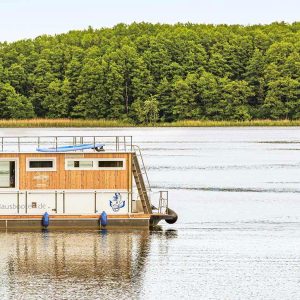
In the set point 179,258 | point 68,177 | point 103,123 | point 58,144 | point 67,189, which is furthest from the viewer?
point 103,123

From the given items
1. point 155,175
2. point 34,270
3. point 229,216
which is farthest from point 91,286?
point 155,175

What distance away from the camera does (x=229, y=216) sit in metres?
46.6

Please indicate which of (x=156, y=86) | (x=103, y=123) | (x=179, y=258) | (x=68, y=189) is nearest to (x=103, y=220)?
(x=68, y=189)

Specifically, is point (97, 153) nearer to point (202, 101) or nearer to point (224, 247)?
point (224, 247)

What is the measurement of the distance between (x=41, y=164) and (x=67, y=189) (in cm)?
142

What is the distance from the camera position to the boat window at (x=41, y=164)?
123 ft

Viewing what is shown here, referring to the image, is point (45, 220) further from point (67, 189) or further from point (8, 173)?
point (8, 173)

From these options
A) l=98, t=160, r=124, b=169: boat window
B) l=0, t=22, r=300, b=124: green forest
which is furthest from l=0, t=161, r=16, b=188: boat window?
l=0, t=22, r=300, b=124: green forest

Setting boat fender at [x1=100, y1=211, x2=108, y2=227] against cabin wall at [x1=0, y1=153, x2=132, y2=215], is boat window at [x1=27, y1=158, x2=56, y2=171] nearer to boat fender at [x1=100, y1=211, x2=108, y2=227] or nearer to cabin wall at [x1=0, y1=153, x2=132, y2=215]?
cabin wall at [x1=0, y1=153, x2=132, y2=215]

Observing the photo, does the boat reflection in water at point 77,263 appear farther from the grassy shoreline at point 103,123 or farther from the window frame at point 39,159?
the grassy shoreline at point 103,123

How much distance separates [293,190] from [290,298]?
34.7 metres

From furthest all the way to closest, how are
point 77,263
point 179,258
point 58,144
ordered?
point 58,144
point 179,258
point 77,263

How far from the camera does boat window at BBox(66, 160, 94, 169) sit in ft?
123

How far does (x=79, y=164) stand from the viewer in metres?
37.4
